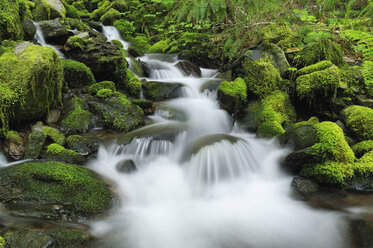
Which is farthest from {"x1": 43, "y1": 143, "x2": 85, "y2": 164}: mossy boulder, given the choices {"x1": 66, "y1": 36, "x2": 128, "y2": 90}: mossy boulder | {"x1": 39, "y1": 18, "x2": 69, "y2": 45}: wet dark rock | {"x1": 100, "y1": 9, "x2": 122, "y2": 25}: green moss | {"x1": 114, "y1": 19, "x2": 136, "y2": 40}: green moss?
{"x1": 100, "y1": 9, "x2": 122, "y2": 25}: green moss

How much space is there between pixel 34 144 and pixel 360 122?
22.0ft

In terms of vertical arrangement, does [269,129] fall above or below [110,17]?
below

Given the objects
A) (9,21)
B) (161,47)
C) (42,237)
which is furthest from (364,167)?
(161,47)

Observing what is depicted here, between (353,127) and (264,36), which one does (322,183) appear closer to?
(353,127)

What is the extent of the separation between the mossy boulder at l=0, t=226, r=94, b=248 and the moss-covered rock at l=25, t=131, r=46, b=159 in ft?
6.19

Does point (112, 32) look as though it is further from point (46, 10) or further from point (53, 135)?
point (53, 135)

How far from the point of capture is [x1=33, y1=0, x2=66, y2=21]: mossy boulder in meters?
11.0

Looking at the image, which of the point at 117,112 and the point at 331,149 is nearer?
the point at 331,149

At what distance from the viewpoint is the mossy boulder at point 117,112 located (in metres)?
5.92

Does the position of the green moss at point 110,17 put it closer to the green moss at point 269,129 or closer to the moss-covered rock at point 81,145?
the moss-covered rock at point 81,145

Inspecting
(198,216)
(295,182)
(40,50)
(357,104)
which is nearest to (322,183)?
(295,182)

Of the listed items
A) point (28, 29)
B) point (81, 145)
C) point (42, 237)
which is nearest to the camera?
point (42, 237)

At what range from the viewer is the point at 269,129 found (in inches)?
221

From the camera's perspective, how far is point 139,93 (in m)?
7.76
